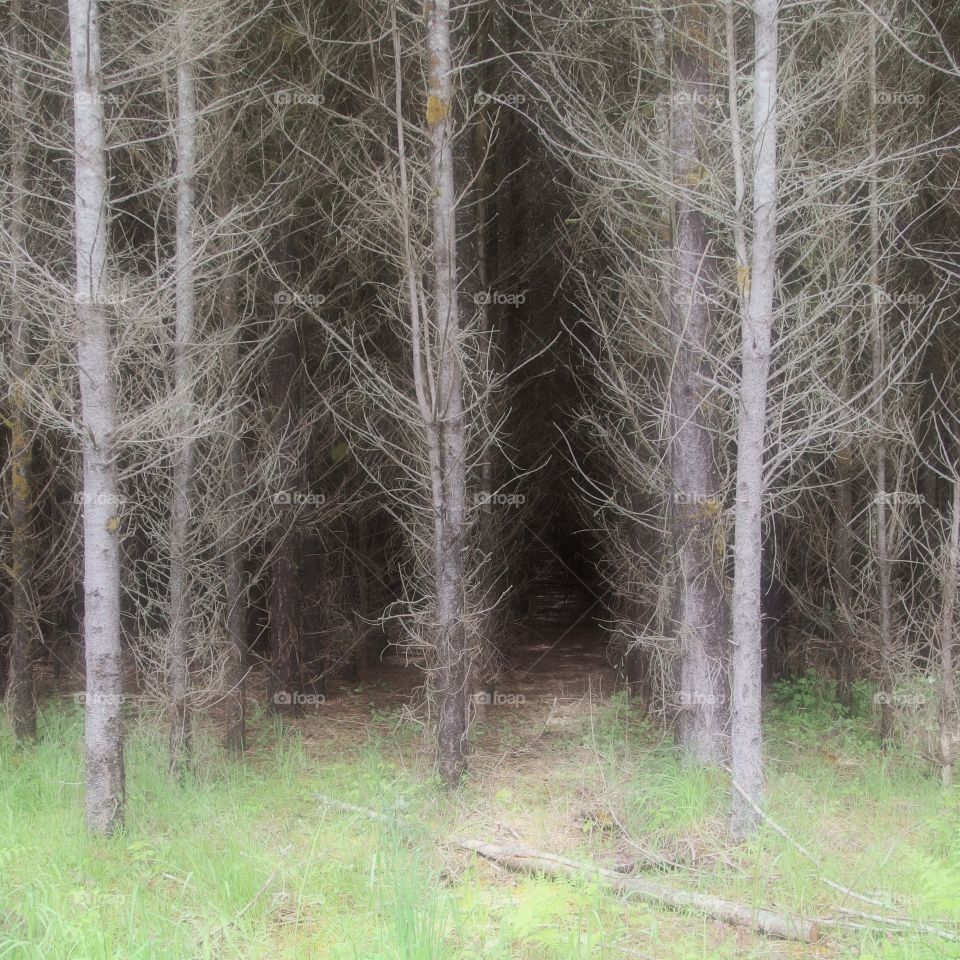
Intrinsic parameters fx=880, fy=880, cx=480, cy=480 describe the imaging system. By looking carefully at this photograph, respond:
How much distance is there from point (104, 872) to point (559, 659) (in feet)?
31.2

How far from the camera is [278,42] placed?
373 inches

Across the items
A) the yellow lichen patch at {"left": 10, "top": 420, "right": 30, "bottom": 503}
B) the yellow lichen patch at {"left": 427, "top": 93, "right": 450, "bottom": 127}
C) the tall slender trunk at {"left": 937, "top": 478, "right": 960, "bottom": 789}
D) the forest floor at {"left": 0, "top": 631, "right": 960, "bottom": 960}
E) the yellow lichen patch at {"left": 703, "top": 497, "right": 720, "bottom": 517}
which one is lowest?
the forest floor at {"left": 0, "top": 631, "right": 960, "bottom": 960}

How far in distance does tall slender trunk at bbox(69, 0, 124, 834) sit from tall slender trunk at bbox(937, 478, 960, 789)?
21.0 feet

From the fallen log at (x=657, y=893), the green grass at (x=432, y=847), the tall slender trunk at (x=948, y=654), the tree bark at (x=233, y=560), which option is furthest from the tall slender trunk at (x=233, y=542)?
the tall slender trunk at (x=948, y=654)

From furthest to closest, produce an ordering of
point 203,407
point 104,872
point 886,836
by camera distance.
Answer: point 203,407 < point 886,836 < point 104,872

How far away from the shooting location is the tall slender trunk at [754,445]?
6055mm

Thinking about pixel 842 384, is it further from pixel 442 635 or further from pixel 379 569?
pixel 379 569

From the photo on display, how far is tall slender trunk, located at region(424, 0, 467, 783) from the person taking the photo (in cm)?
754

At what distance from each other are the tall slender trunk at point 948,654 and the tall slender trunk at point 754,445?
78.3 inches

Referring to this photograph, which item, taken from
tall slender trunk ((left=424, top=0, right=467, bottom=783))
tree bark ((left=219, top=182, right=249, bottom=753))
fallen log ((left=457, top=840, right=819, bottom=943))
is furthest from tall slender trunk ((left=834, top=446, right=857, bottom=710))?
tree bark ((left=219, top=182, right=249, bottom=753))

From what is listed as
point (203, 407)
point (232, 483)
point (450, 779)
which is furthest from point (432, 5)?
point (450, 779)

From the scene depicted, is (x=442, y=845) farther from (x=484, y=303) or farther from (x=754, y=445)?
(x=484, y=303)

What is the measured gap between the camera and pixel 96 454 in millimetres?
6418

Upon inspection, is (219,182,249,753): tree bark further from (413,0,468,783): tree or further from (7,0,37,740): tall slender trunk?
(413,0,468,783): tree
